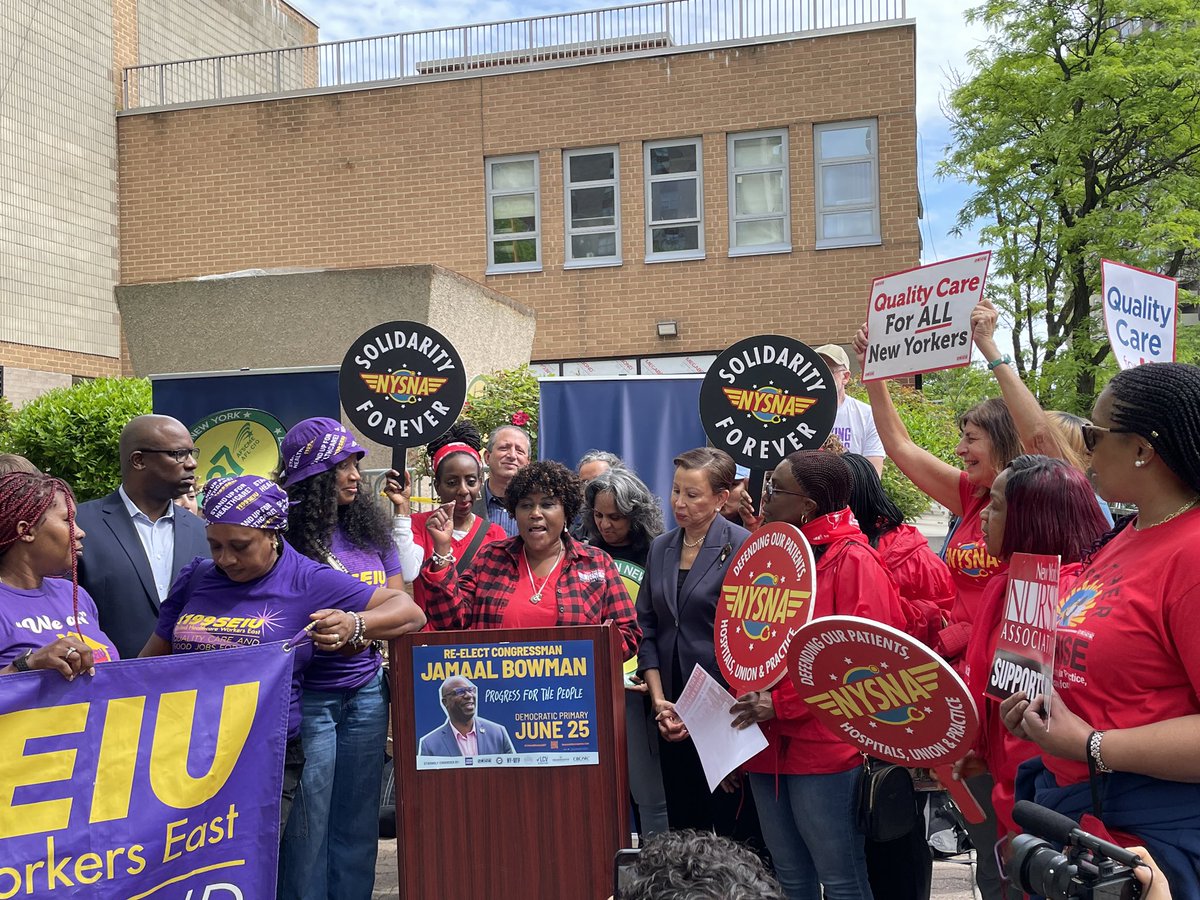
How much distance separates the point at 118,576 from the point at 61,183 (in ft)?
60.8

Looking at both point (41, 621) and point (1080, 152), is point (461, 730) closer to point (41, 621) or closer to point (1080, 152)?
point (41, 621)

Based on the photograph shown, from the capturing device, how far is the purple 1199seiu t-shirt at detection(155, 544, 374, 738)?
379 centimetres

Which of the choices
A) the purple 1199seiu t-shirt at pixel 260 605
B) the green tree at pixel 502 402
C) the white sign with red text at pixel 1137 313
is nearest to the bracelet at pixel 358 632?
the purple 1199seiu t-shirt at pixel 260 605

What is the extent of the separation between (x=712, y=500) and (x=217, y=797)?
2197mm

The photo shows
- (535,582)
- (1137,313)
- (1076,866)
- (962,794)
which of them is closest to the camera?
(1076,866)

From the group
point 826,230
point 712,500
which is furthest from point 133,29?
point 712,500

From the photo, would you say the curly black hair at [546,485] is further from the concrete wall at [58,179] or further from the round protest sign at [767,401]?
the concrete wall at [58,179]

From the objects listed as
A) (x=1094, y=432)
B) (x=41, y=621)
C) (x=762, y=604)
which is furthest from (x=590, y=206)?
(x=1094, y=432)

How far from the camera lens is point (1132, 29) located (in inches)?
914

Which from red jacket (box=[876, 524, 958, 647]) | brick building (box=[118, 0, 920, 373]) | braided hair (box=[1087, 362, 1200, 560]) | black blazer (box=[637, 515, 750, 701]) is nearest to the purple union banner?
black blazer (box=[637, 515, 750, 701])

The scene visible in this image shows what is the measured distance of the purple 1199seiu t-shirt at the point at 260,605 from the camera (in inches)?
149

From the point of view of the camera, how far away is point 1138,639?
8.01 ft

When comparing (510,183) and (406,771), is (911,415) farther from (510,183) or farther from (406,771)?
(406,771)

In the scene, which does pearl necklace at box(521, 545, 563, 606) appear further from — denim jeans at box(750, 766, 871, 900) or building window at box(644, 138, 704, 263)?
building window at box(644, 138, 704, 263)
